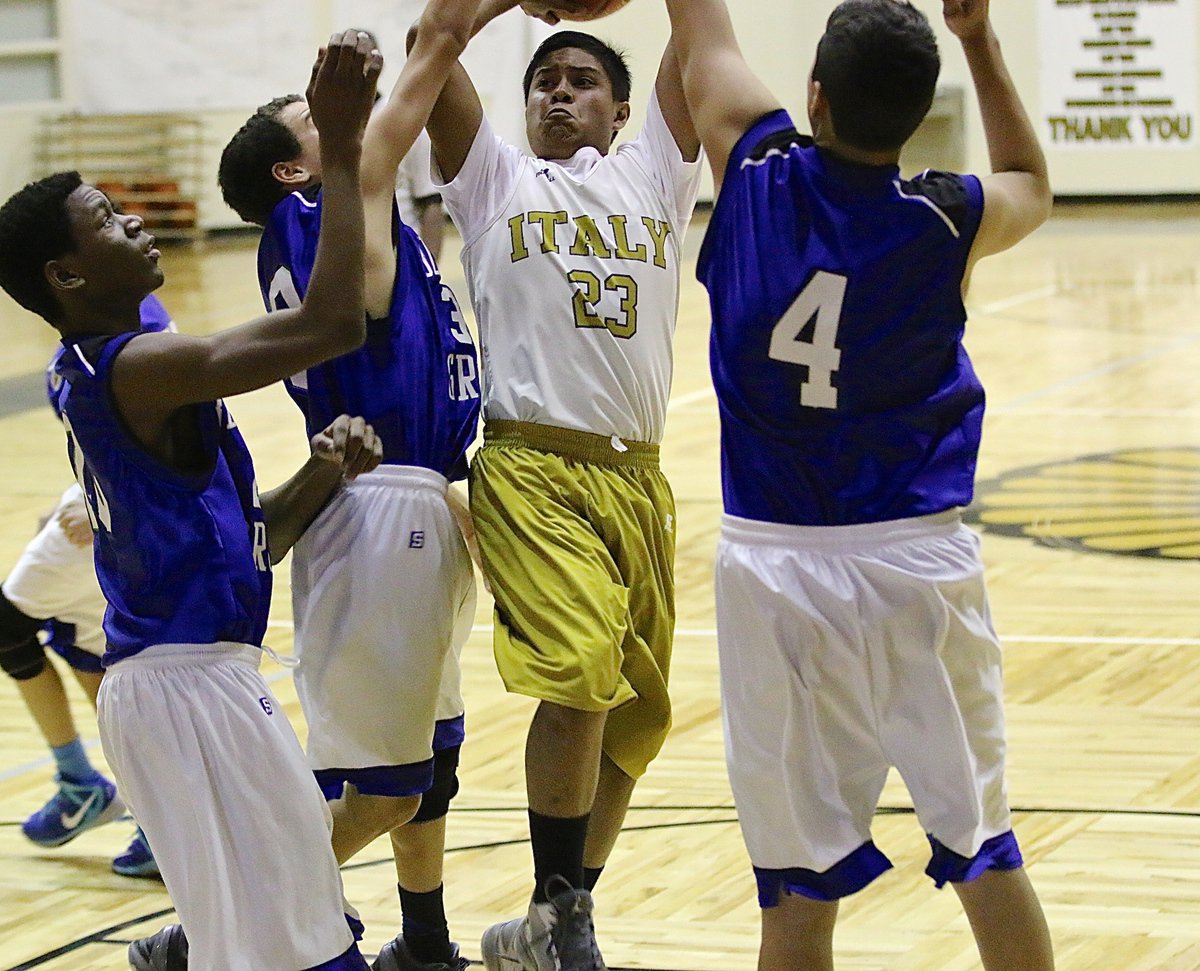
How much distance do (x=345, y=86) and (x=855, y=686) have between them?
1.16 metres

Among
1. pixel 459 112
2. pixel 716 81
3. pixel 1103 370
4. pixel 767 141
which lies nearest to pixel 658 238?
pixel 459 112

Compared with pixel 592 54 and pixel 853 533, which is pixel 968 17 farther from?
pixel 592 54

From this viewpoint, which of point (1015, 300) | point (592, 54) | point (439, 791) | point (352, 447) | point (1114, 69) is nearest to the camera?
point (352, 447)

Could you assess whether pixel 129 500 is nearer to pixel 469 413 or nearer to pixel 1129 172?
pixel 469 413

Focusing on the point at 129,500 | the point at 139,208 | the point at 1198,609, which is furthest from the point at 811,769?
the point at 139,208

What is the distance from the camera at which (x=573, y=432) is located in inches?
139

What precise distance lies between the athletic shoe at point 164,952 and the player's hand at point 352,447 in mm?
957

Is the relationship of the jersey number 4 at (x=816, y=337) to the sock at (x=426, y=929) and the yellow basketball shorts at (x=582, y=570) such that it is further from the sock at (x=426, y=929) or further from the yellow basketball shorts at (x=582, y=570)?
the sock at (x=426, y=929)

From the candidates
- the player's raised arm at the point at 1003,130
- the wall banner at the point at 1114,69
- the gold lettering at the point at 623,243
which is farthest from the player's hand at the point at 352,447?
the wall banner at the point at 1114,69

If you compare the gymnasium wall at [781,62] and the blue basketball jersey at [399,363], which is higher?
the blue basketball jersey at [399,363]

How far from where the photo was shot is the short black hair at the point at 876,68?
270 centimetres

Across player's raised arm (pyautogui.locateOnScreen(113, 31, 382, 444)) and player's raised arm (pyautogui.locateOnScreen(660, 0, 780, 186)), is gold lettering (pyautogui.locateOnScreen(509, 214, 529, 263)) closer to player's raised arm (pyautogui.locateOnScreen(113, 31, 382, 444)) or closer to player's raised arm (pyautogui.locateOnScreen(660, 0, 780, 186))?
player's raised arm (pyautogui.locateOnScreen(660, 0, 780, 186))

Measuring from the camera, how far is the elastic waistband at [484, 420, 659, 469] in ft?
11.6

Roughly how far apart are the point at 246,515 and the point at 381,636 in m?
0.48
